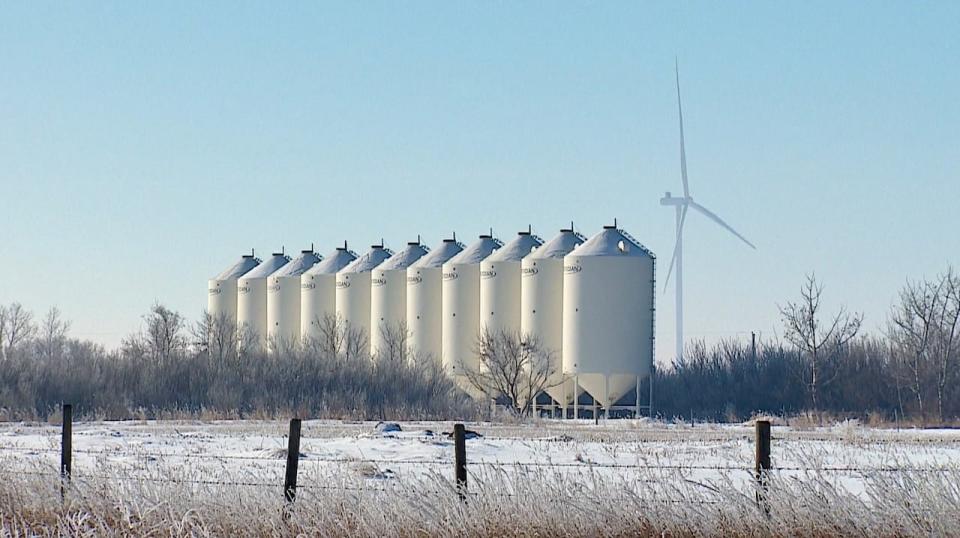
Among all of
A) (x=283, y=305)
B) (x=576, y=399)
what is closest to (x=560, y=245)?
(x=576, y=399)

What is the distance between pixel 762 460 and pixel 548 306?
4131 centimetres

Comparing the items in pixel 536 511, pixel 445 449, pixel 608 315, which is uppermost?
pixel 608 315

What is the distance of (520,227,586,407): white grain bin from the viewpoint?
5506 centimetres

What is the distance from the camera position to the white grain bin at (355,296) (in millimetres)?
64188

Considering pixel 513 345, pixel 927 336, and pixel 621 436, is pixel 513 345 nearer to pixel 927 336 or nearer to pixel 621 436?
pixel 927 336

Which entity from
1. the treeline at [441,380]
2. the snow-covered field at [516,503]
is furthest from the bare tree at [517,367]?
the snow-covered field at [516,503]

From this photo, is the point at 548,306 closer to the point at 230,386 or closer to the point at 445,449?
the point at 230,386

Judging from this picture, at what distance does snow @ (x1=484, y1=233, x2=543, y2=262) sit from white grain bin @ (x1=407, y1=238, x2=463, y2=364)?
344 centimetres

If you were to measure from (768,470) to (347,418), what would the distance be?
106 feet

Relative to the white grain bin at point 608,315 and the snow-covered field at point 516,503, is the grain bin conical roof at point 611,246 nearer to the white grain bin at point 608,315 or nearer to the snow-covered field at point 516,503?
the white grain bin at point 608,315

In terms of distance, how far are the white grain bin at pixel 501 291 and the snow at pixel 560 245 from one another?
39.1 inches

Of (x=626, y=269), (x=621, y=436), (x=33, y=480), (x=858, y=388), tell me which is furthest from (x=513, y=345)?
(x=33, y=480)

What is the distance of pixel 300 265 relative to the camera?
2744 inches

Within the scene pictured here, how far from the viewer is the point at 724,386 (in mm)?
60031
